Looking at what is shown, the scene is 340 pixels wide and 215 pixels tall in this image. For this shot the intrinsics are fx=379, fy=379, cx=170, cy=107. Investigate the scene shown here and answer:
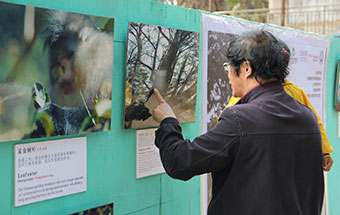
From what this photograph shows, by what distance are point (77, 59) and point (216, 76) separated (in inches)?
52.4

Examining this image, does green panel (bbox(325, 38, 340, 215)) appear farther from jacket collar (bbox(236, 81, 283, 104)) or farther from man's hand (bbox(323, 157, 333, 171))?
jacket collar (bbox(236, 81, 283, 104))

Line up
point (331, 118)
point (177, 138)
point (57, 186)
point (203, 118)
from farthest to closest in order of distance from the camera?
point (331, 118), point (203, 118), point (57, 186), point (177, 138)

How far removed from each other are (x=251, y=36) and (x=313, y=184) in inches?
31.0

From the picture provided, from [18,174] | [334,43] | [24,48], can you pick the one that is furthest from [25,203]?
[334,43]

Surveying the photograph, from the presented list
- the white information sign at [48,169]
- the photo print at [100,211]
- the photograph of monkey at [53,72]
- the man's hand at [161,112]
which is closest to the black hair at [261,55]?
the man's hand at [161,112]

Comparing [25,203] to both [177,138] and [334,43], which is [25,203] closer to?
[177,138]

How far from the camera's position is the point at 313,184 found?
186 cm

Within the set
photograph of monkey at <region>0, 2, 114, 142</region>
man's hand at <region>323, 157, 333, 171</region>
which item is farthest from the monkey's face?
man's hand at <region>323, 157, 333, 171</region>

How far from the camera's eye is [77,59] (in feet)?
6.23

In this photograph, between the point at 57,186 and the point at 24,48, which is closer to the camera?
the point at 24,48

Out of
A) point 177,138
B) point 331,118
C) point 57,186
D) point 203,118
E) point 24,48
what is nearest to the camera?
point 24,48

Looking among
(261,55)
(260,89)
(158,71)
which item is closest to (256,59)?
(261,55)

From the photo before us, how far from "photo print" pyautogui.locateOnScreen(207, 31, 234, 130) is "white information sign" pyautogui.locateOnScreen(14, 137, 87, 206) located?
3.95 ft

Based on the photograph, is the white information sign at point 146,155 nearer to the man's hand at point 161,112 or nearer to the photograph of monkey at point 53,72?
the man's hand at point 161,112
